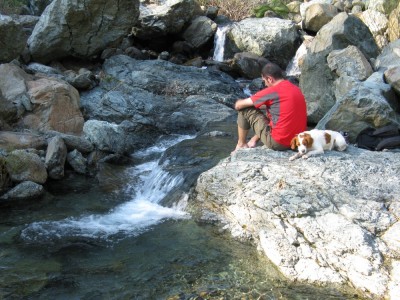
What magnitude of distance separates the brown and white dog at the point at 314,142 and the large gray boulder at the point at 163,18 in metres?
13.7

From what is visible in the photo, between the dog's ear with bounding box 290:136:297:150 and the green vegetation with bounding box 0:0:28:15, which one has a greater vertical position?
the green vegetation with bounding box 0:0:28:15

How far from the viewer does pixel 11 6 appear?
66.9 ft

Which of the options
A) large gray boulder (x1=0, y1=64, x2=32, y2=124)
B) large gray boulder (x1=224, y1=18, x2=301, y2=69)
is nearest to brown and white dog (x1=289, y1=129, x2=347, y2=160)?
large gray boulder (x1=0, y1=64, x2=32, y2=124)

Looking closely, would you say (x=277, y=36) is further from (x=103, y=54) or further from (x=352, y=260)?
(x=352, y=260)

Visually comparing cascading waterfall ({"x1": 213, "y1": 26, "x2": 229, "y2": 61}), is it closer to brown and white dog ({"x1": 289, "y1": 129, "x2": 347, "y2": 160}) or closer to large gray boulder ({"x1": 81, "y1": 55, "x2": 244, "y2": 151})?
large gray boulder ({"x1": 81, "y1": 55, "x2": 244, "y2": 151})

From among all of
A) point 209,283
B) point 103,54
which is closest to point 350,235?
point 209,283

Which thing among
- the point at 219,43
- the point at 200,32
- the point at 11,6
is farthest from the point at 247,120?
the point at 11,6

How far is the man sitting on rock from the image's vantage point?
21.9ft

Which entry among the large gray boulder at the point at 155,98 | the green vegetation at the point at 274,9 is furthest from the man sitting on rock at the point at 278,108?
the green vegetation at the point at 274,9

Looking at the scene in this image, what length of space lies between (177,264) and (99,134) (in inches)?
200

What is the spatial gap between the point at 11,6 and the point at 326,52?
1470 cm

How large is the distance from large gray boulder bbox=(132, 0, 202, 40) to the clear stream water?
12383 mm

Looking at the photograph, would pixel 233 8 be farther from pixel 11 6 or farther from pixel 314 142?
pixel 314 142

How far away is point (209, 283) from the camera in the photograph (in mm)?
5051
